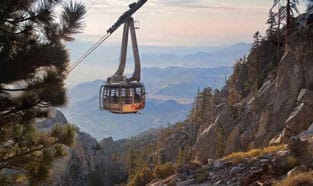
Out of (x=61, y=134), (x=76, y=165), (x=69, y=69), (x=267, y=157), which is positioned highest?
(x=69, y=69)

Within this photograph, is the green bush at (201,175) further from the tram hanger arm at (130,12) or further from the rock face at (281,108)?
the tram hanger arm at (130,12)

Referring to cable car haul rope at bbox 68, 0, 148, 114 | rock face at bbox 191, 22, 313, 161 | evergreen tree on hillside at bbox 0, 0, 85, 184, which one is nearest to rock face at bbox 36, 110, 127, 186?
rock face at bbox 191, 22, 313, 161

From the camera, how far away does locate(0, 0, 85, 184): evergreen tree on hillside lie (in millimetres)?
9445

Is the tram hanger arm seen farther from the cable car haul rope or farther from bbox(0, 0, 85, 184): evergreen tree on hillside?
bbox(0, 0, 85, 184): evergreen tree on hillside

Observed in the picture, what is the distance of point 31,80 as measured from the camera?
1006 centimetres

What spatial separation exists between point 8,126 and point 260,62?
41.6 meters

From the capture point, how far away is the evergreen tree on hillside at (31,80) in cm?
945

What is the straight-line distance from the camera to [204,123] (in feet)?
263

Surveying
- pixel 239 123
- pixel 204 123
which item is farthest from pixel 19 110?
pixel 204 123

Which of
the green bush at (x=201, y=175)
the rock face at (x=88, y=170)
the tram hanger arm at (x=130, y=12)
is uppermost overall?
the tram hanger arm at (x=130, y=12)

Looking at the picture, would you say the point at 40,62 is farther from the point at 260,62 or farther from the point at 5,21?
the point at 260,62

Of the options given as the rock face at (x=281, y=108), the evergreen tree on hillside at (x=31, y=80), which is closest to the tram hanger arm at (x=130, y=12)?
the evergreen tree on hillside at (x=31, y=80)

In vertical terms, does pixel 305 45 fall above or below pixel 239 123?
above

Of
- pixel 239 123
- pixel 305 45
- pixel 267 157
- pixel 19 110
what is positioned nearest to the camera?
pixel 19 110
